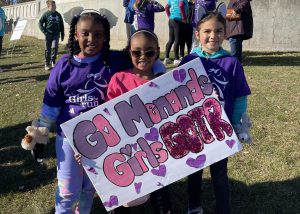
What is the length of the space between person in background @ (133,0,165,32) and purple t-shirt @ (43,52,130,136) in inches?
237

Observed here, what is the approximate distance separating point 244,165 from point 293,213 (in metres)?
0.97

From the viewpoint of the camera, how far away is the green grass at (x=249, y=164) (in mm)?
3764

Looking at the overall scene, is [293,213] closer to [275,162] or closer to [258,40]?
[275,162]

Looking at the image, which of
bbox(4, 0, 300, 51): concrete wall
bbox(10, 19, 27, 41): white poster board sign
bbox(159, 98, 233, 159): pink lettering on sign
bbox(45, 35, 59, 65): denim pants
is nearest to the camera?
bbox(159, 98, 233, 159): pink lettering on sign

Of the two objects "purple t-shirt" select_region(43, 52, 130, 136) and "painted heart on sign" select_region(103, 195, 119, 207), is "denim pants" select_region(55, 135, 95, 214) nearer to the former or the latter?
"purple t-shirt" select_region(43, 52, 130, 136)

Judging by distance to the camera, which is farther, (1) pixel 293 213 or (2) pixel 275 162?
(2) pixel 275 162

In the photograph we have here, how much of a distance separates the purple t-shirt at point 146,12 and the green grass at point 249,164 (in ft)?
8.39

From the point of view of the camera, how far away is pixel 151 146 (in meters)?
2.80

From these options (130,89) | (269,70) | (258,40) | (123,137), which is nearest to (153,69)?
(130,89)

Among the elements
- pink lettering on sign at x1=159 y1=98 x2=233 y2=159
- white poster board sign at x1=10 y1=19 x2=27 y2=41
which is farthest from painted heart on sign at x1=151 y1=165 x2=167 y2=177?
white poster board sign at x1=10 y1=19 x2=27 y2=41

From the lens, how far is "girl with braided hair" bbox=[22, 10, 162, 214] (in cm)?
277

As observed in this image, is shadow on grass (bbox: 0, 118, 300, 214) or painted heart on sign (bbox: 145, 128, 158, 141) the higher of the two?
painted heart on sign (bbox: 145, 128, 158, 141)

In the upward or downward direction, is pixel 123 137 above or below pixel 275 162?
above

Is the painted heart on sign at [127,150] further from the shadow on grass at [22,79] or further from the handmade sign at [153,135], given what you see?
the shadow on grass at [22,79]
